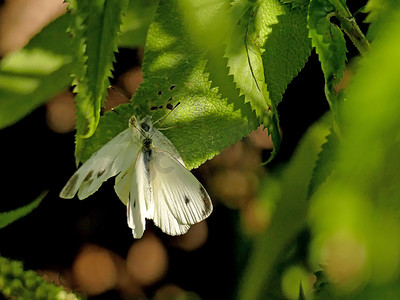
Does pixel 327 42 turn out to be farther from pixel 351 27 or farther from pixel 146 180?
pixel 146 180

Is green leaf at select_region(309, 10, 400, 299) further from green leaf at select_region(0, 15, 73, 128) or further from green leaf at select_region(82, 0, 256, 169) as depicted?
green leaf at select_region(0, 15, 73, 128)

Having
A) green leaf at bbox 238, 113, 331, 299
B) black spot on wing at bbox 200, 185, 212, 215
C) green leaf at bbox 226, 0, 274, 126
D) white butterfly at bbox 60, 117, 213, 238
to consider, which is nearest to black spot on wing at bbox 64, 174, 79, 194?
white butterfly at bbox 60, 117, 213, 238

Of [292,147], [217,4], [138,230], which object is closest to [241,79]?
[217,4]

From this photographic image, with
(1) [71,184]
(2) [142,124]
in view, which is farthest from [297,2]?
(1) [71,184]

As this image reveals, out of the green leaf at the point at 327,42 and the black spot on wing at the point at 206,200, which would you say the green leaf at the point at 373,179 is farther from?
the black spot on wing at the point at 206,200

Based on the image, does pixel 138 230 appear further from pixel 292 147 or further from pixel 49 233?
pixel 49 233

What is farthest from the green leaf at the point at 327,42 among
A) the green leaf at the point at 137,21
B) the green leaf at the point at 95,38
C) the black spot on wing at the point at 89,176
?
the green leaf at the point at 137,21
